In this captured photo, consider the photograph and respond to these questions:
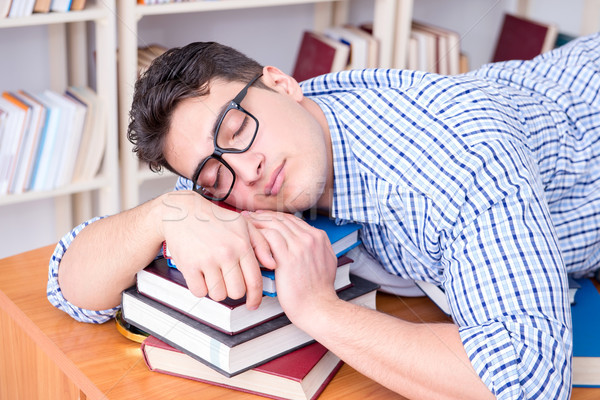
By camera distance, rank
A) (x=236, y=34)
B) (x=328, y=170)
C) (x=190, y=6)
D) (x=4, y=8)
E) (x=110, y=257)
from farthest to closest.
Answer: (x=236, y=34) < (x=190, y=6) < (x=4, y=8) < (x=328, y=170) < (x=110, y=257)

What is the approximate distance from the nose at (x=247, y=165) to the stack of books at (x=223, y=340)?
0.60ft

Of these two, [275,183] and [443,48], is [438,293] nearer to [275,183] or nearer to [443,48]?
[275,183]

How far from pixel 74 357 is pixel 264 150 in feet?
1.30

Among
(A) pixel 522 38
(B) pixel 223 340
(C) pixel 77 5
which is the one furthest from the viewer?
(A) pixel 522 38

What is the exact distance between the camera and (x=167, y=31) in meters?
2.14

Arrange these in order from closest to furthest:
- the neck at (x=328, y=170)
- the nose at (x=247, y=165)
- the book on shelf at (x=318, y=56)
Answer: the nose at (x=247, y=165) < the neck at (x=328, y=170) < the book on shelf at (x=318, y=56)

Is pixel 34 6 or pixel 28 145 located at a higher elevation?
pixel 34 6

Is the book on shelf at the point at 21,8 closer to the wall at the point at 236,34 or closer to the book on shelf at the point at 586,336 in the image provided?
the wall at the point at 236,34

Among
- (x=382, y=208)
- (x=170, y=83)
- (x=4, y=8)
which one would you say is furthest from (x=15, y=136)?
(x=382, y=208)

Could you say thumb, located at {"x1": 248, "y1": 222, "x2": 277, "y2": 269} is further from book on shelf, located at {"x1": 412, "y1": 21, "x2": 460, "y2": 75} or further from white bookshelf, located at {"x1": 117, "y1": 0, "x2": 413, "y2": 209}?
book on shelf, located at {"x1": 412, "y1": 21, "x2": 460, "y2": 75}

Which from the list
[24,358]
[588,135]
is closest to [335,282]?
[24,358]

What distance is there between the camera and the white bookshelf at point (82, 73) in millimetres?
1721

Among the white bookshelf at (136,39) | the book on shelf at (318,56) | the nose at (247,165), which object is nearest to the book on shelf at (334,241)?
the nose at (247,165)

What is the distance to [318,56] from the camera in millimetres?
2195
